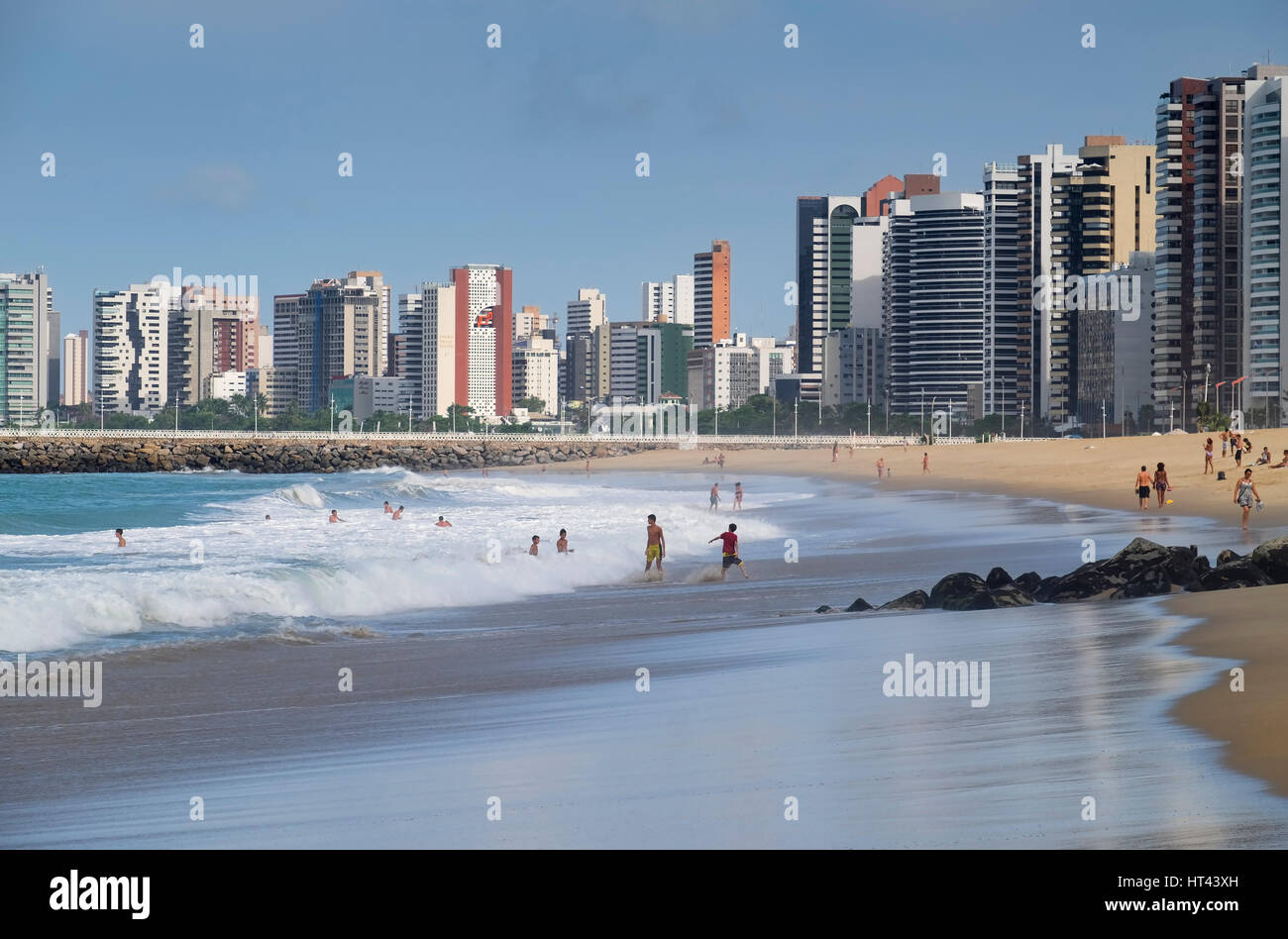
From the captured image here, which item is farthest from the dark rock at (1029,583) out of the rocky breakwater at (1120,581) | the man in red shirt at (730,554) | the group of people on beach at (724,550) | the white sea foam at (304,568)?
the white sea foam at (304,568)

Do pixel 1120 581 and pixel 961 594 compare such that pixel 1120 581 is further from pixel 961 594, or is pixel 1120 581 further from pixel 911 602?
pixel 911 602

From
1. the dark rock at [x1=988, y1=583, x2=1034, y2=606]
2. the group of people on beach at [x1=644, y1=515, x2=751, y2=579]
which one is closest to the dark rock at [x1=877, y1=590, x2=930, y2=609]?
the dark rock at [x1=988, y1=583, x2=1034, y2=606]

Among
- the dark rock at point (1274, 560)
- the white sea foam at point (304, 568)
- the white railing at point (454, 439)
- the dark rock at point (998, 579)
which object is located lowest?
the white sea foam at point (304, 568)

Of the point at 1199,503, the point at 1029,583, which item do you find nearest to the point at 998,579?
the point at 1029,583

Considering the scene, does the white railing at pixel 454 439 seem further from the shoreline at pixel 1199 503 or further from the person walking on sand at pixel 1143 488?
the person walking on sand at pixel 1143 488

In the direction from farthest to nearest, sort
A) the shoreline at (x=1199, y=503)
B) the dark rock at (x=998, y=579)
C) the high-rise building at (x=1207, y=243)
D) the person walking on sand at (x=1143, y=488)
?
the high-rise building at (x=1207, y=243), the person walking on sand at (x=1143, y=488), the dark rock at (x=998, y=579), the shoreline at (x=1199, y=503)
